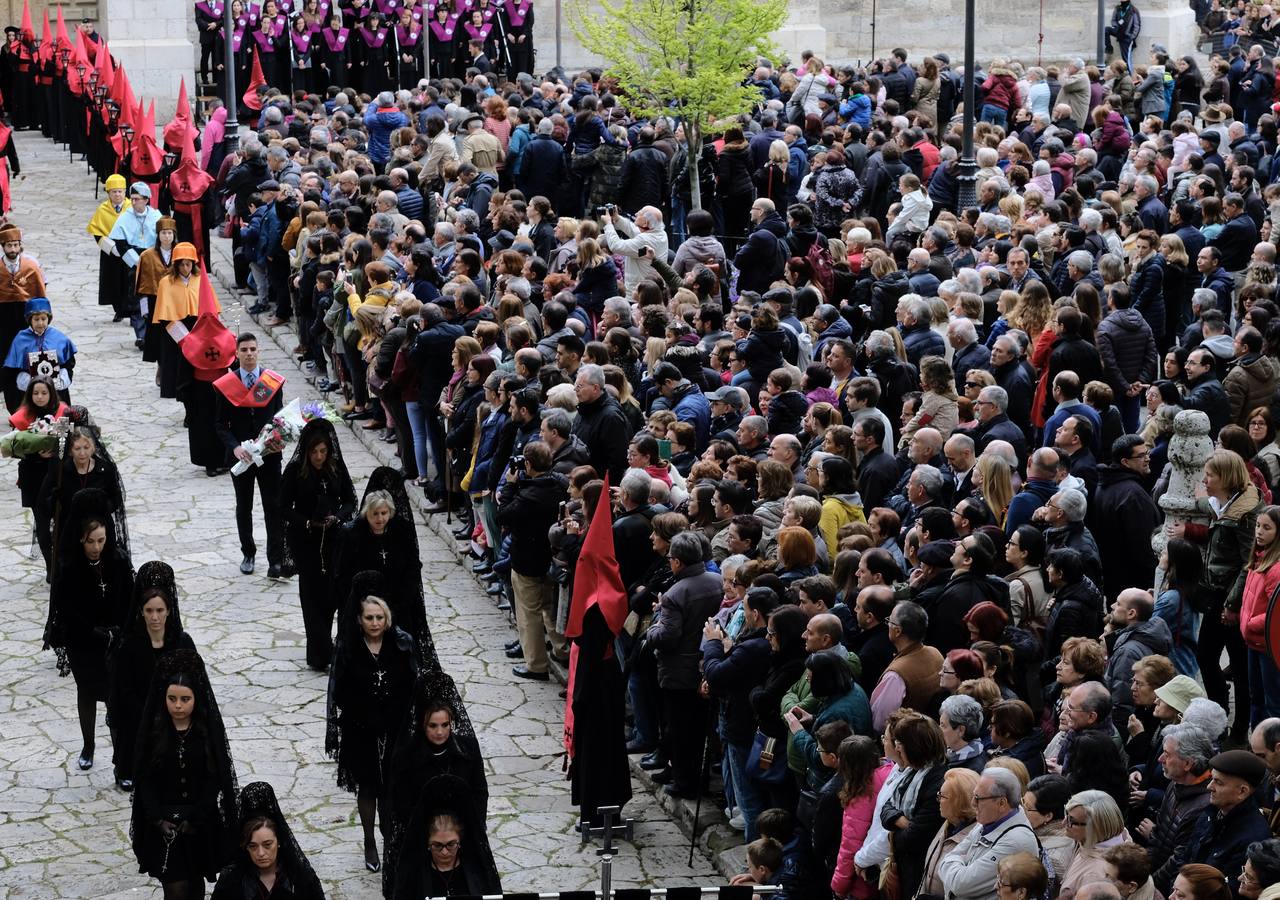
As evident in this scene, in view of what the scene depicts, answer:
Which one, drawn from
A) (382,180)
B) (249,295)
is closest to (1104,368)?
(382,180)

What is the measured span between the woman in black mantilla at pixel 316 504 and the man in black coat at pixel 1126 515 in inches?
177

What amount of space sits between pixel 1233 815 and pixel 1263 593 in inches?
93.0

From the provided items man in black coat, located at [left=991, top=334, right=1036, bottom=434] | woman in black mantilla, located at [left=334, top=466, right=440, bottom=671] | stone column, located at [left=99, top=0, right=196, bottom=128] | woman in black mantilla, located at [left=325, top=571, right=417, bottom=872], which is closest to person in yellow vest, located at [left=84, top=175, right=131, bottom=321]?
woman in black mantilla, located at [left=334, top=466, right=440, bottom=671]

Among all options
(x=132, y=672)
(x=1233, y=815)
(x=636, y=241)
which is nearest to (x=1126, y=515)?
(x=1233, y=815)

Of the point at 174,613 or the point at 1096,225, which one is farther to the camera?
the point at 1096,225

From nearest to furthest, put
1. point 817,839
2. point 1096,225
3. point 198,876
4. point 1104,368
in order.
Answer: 1. point 817,839
2. point 198,876
3. point 1104,368
4. point 1096,225

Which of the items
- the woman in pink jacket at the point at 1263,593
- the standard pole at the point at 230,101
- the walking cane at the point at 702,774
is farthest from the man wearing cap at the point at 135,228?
the woman in pink jacket at the point at 1263,593

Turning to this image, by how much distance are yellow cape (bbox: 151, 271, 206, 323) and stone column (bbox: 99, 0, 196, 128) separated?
15.1 meters

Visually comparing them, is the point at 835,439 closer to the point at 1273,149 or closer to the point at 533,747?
the point at 533,747

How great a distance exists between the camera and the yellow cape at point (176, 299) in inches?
681

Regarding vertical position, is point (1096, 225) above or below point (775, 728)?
above

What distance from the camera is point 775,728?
962 centimetres

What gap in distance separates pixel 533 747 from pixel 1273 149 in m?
12.8

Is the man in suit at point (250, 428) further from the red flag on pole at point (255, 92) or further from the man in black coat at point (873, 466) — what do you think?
the red flag on pole at point (255, 92)
